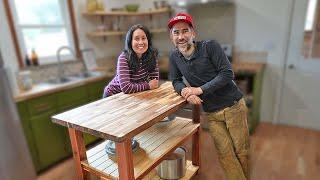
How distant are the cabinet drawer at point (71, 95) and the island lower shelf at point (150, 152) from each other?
1047mm

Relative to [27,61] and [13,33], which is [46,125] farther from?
[13,33]

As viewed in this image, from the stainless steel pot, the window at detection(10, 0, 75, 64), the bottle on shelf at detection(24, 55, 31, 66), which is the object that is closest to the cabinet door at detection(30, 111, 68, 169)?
the bottle on shelf at detection(24, 55, 31, 66)

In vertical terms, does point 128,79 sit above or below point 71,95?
above

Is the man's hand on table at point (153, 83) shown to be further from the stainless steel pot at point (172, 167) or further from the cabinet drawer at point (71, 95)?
the cabinet drawer at point (71, 95)

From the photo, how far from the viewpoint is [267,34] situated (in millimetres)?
3117

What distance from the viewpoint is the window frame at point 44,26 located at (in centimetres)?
258

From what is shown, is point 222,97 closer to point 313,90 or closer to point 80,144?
point 80,144

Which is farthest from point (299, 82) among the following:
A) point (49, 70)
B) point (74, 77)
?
point (49, 70)

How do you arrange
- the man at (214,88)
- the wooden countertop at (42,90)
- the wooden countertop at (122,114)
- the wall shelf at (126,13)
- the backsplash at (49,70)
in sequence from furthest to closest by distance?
the wall shelf at (126,13) → the backsplash at (49,70) → the wooden countertop at (42,90) → the man at (214,88) → the wooden countertop at (122,114)

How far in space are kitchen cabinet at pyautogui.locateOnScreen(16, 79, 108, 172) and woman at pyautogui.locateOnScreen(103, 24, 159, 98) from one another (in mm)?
971

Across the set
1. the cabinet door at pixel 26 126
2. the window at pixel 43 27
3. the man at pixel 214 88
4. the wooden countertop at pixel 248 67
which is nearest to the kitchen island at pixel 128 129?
the man at pixel 214 88

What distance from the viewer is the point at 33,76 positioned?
282 centimetres

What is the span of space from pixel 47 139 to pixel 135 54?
1.49 metres

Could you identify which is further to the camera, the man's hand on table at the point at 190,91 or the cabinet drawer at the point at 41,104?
the cabinet drawer at the point at 41,104
